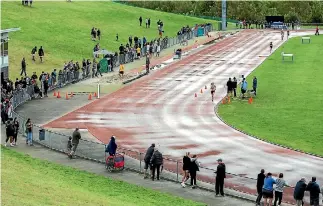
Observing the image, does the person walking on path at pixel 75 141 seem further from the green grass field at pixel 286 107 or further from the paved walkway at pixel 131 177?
the green grass field at pixel 286 107

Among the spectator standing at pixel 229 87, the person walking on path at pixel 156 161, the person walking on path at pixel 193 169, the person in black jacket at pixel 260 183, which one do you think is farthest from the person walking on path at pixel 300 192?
the spectator standing at pixel 229 87

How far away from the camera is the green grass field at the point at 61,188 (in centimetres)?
2572

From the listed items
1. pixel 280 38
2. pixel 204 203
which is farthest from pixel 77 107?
pixel 280 38

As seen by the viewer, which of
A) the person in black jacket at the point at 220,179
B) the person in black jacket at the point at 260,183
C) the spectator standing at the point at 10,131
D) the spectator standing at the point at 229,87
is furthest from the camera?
the spectator standing at the point at 229,87

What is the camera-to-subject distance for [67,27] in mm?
88000

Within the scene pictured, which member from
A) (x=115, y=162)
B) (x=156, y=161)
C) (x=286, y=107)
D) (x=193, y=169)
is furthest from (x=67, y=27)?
(x=193, y=169)

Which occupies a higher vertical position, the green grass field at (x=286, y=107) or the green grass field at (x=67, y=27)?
the green grass field at (x=67, y=27)

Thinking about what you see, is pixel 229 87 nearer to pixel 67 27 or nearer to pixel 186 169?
pixel 186 169

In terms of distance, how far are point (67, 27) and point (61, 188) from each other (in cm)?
6129

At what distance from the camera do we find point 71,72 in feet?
205

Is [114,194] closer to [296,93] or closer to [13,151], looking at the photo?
[13,151]

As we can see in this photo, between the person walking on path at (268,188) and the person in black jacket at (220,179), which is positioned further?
the person in black jacket at (220,179)

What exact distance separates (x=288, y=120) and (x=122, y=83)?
20.0 meters

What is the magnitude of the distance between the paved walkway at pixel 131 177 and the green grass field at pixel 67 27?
2704 centimetres
